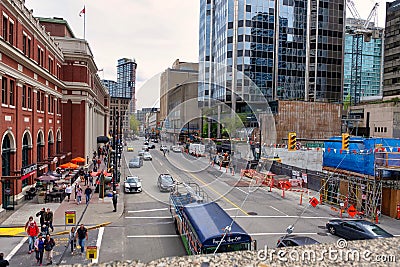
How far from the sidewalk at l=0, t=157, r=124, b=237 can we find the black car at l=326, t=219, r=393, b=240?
13.0m

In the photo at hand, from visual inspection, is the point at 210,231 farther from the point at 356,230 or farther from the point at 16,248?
the point at 16,248

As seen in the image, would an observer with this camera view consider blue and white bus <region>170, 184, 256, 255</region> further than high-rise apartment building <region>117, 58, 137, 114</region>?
No

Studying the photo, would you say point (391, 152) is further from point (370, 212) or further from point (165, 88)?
point (165, 88)

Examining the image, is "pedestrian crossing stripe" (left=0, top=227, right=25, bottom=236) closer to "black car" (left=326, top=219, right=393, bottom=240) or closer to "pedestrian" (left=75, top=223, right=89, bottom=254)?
"pedestrian" (left=75, top=223, right=89, bottom=254)

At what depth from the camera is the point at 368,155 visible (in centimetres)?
2152

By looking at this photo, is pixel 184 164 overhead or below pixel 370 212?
overhead

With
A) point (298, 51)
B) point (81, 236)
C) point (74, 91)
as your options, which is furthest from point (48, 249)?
point (298, 51)

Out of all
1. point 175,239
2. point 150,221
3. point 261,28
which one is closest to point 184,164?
point 175,239

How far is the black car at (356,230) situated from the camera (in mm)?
15512

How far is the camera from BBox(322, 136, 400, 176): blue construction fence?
68.8 ft

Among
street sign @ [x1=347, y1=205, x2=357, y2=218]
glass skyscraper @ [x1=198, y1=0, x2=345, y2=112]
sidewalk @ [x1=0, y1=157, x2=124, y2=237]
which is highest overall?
glass skyscraper @ [x1=198, y1=0, x2=345, y2=112]

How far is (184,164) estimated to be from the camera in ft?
43.9

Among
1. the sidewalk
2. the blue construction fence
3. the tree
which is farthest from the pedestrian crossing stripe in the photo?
the blue construction fence

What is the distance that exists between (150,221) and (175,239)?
11.7 feet
